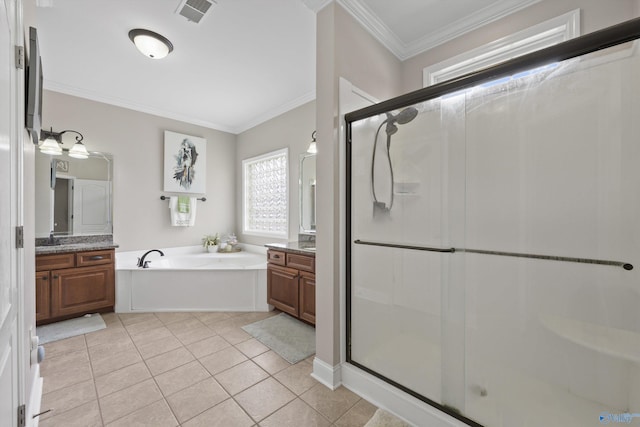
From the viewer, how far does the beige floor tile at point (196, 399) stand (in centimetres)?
161

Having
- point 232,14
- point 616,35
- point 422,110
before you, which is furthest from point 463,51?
point 232,14

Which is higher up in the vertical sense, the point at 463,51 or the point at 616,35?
the point at 463,51

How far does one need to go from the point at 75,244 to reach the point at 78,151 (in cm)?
114

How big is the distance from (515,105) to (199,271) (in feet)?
10.9

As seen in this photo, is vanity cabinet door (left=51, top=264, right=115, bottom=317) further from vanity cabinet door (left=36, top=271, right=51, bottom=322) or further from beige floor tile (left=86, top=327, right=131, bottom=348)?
beige floor tile (left=86, top=327, right=131, bottom=348)

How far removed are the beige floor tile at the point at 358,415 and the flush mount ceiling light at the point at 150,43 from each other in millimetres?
3192

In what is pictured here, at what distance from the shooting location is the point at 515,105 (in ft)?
4.17

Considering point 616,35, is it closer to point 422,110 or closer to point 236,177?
point 422,110

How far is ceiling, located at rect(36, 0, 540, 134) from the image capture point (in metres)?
1.99

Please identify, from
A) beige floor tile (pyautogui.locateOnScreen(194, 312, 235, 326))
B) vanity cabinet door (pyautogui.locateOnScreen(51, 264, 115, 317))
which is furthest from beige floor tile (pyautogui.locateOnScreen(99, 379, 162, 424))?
vanity cabinet door (pyautogui.locateOnScreen(51, 264, 115, 317))

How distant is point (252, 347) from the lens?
2.38 m

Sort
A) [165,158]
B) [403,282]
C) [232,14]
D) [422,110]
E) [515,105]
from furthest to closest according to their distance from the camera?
[165,158]
[232,14]
[403,282]
[422,110]
[515,105]

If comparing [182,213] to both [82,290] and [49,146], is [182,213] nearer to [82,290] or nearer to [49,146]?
[82,290]

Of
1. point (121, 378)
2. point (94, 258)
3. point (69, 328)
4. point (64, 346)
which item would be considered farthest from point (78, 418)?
point (94, 258)
